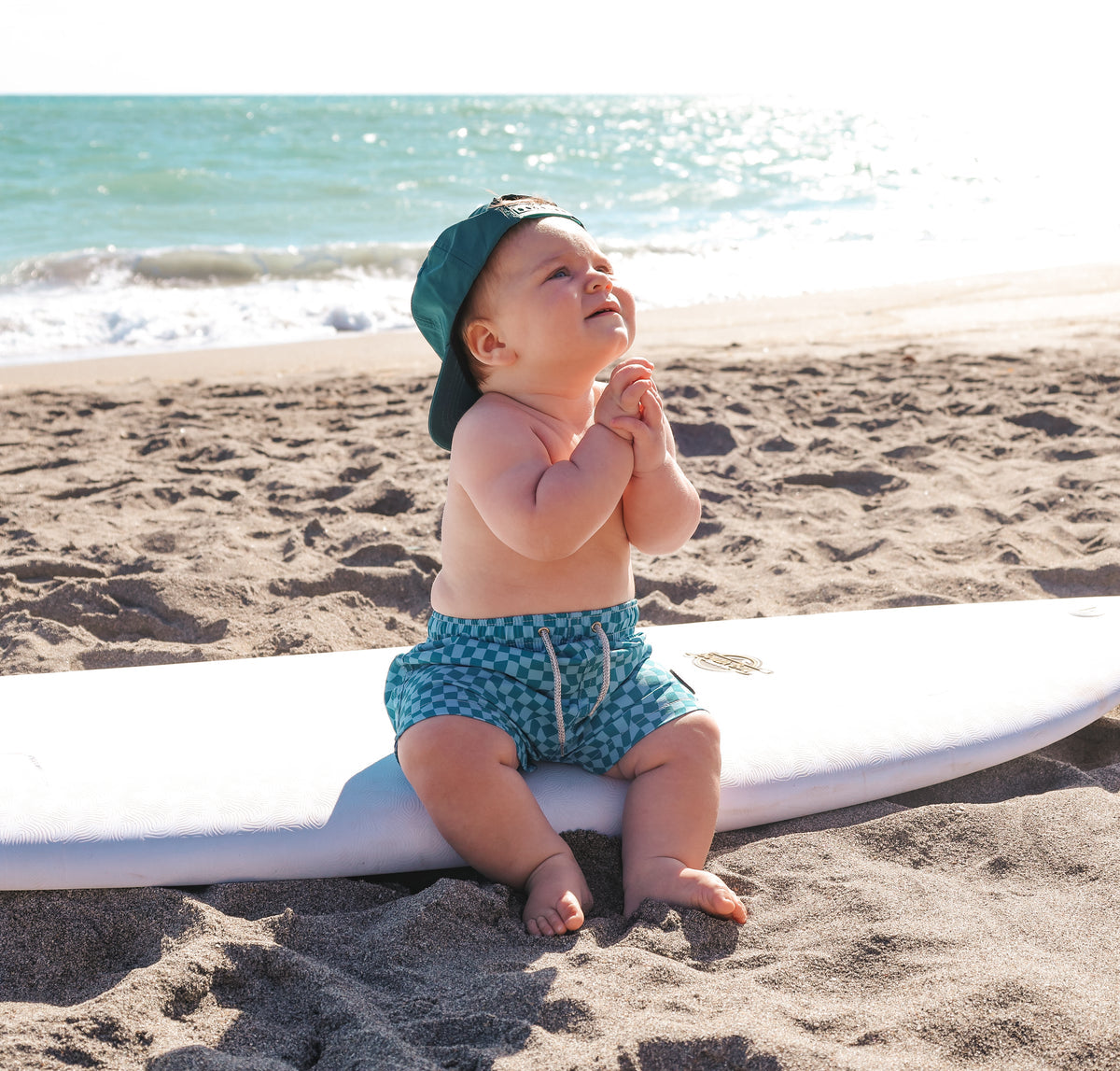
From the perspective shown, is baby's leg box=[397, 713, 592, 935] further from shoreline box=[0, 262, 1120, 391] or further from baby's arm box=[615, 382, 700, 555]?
shoreline box=[0, 262, 1120, 391]

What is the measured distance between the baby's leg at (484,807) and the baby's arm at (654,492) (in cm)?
43

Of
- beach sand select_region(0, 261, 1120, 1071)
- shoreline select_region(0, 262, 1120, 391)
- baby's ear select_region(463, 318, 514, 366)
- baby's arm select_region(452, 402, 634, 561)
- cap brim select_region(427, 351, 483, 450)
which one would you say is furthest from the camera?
shoreline select_region(0, 262, 1120, 391)

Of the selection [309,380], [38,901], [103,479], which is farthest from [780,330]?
[38,901]

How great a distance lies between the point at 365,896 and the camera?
5.73 ft

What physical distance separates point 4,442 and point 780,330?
178 inches

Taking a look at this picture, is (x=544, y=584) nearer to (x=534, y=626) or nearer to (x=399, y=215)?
(x=534, y=626)

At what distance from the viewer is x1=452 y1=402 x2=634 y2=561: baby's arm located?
5.49ft

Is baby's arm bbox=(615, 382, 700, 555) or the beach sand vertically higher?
baby's arm bbox=(615, 382, 700, 555)

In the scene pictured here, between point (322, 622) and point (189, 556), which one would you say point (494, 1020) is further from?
point (189, 556)

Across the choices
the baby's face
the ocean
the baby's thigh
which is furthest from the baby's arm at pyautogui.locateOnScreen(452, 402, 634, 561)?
the ocean

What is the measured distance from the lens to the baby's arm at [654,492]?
174 centimetres

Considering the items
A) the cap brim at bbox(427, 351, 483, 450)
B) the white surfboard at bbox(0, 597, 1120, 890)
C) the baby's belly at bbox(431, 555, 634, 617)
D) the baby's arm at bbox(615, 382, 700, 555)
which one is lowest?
the white surfboard at bbox(0, 597, 1120, 890)

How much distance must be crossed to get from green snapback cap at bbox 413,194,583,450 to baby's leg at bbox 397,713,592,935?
54 centimetres

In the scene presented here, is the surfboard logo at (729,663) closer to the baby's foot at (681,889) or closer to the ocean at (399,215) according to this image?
the baby's foot at (681,889)
